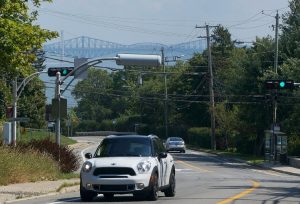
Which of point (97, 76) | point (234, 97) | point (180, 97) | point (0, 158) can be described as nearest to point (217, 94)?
point (180, 97)

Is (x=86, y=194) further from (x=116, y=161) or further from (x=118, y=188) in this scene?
(x=116, y=161)

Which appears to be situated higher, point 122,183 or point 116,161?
point 116,161

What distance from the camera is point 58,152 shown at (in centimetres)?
3450

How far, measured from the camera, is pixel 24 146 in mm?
33438

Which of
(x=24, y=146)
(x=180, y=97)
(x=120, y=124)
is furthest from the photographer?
(x=120, y=124)

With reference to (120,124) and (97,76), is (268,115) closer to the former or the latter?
(120,124)

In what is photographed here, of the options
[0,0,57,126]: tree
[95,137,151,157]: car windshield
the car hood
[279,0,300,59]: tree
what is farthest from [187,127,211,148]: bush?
the car hood

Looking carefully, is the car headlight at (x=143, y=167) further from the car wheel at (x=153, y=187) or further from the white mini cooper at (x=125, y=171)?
the car wheel at (x=153, y=187)

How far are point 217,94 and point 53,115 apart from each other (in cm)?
6774

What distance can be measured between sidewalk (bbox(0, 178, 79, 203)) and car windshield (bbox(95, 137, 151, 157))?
2.66 metres

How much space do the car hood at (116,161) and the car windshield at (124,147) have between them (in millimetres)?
471

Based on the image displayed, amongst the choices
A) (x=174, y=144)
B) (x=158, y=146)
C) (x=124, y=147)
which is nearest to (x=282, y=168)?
(x=174, y=144)

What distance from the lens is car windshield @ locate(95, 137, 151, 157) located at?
21297 mm

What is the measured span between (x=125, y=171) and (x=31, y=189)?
5.59 meters
